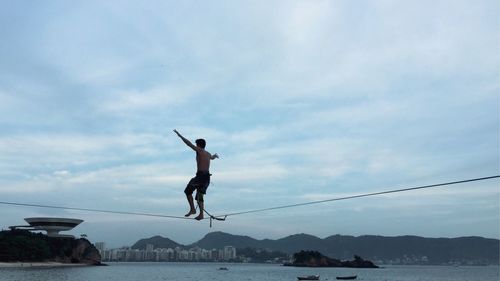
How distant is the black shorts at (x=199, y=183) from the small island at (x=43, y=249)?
452ft

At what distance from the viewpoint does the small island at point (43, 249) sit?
438ft

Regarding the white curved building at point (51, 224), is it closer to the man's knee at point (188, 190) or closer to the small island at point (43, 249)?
the small island at point (43, 249)

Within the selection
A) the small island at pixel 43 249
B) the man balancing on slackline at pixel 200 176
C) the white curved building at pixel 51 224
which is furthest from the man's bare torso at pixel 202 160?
the white curved building at pixel 51 224

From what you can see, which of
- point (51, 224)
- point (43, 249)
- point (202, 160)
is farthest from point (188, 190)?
point (51, 224)

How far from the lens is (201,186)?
35.0 feet

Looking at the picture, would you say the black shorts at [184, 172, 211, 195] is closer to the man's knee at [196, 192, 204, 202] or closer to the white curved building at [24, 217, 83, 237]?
the man's knee at [196, 192, 204, 202]

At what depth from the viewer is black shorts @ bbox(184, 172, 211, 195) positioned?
1064 centimetres

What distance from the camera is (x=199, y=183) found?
34.9 ft

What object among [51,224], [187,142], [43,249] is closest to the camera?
[187,142]

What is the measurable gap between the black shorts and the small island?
138m

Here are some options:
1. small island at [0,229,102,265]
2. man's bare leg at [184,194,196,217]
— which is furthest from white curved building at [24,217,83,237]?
man's bare leg at [184,194,196,217]

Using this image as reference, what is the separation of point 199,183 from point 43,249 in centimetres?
15058

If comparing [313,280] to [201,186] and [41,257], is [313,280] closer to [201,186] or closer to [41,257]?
[41,257]

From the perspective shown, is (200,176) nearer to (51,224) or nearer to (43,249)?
(43,249)
